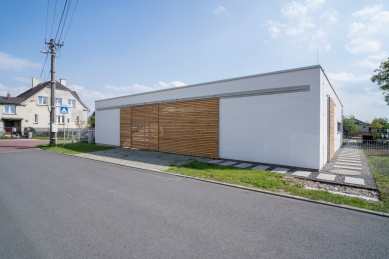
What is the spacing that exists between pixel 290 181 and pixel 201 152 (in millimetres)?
5936

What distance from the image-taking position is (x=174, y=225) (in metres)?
3.84

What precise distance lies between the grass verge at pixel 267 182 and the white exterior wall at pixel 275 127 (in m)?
1.77

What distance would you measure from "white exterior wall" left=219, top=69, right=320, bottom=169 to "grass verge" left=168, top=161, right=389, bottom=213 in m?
1.77

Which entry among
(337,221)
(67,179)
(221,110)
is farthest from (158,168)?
(337,221)

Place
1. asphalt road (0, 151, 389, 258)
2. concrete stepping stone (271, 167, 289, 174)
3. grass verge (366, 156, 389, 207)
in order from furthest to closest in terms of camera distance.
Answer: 1. concrete stepping stone (271, 167, 289, 174)
2. grass verge (366, 156, 389, 207)
3. asphalt road (0, 151, 389, 258)

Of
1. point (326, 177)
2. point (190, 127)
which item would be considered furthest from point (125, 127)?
point (326, 177)

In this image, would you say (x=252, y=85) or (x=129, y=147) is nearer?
(x=252, y=85)

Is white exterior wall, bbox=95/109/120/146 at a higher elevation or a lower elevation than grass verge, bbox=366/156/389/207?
higher

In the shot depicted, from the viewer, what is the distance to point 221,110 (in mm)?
11406

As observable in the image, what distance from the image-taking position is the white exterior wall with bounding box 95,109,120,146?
17.8 meters

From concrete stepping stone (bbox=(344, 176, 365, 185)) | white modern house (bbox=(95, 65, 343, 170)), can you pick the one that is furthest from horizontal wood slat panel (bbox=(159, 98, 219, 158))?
concrete stepping stone (bbox=(344, 176, 365, 185))

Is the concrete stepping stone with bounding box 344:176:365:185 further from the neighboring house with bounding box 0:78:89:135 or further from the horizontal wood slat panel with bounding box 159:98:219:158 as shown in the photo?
the neighboring house with bounding box 0:78:89:135

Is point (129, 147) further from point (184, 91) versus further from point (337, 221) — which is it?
point (337, 221)

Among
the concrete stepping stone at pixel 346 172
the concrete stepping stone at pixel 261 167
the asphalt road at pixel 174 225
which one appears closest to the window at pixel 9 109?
the asphalt road at pixel 174 225
